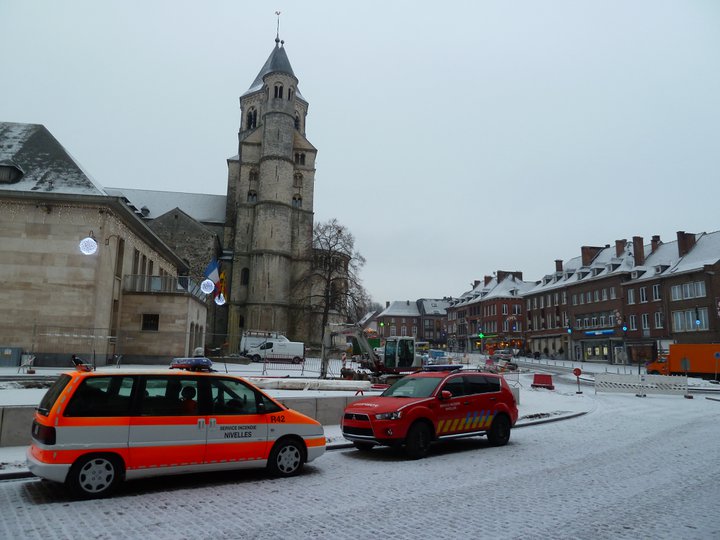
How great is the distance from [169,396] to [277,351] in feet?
116

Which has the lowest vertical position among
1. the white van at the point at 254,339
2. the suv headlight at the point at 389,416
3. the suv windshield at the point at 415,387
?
the suv headlight at the point at 389,416

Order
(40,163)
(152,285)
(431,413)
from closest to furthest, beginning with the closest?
1. (431,413)
2. (40,163)
3. (152,285)

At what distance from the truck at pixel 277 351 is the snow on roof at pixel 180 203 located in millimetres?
32231

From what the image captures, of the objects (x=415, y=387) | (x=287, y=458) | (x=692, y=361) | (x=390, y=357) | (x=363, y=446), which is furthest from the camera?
(x=692, y=361)

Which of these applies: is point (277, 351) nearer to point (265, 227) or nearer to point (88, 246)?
point (88, 246)

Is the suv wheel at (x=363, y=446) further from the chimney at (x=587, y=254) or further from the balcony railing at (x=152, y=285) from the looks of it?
the chimney at (x=587, y=254)

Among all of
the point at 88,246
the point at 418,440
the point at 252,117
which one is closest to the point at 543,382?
the point at 418,440

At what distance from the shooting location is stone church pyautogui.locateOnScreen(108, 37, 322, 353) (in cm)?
6097

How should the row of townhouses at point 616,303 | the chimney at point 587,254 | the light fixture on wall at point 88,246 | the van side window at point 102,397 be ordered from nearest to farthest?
the van side window at point 102,397 < the light fixture on wall at point 88,246 < the row of townhouses at point 616,303 < the chimney at point 587,254

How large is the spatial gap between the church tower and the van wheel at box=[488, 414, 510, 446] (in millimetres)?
47713

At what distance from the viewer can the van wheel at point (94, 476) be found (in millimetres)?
6980

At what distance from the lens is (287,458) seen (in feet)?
28.8

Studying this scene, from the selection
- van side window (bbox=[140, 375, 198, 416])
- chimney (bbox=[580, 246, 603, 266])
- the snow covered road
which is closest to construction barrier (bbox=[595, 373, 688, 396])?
the snow covered road

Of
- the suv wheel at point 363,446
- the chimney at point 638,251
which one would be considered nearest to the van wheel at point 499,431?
the suv wheel at point 363,446
